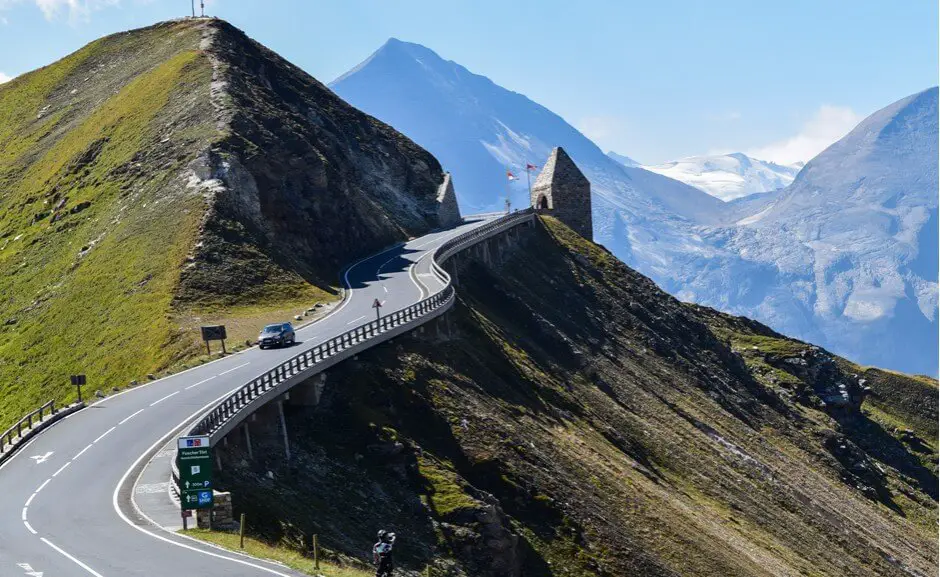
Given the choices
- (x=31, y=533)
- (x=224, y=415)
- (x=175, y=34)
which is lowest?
(x=31, y=533)

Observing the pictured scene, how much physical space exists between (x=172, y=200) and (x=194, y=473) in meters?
63.9

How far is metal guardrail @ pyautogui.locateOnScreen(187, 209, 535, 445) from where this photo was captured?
132ft

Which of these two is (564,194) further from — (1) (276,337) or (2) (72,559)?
(2) (72,559)

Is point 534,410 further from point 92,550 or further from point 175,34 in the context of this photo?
point 175,34

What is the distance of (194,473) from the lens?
3275cm

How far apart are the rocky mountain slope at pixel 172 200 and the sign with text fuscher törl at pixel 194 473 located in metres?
32.1

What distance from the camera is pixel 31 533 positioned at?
32.2m

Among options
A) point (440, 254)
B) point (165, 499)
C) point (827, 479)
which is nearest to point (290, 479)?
point (165, 499)

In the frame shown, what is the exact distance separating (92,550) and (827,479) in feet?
273

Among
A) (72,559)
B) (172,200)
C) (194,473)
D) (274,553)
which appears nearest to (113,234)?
(172,200)

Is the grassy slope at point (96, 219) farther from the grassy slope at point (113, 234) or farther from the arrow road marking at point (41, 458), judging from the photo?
the arrow road marking at point (41, 458)

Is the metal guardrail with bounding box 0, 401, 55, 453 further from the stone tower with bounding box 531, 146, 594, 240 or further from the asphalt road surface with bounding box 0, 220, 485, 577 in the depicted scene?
the stone tower with bounding box 531, 146, 594, 240

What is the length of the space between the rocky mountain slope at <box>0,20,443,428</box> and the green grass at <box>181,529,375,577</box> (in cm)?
3288

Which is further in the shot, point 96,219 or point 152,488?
point 96,219
